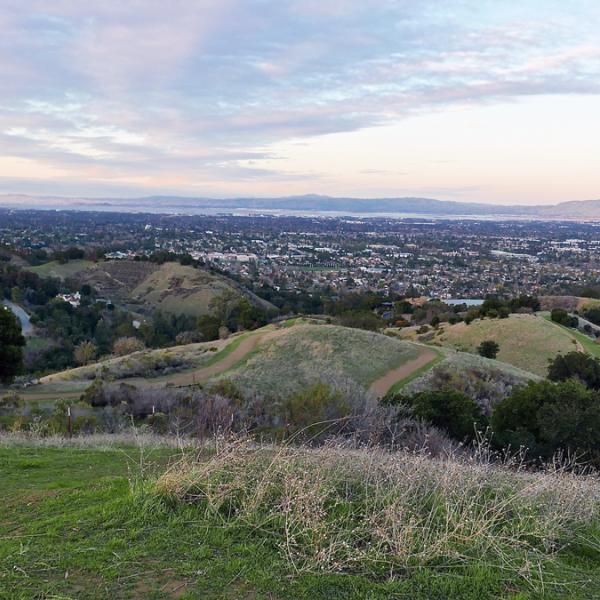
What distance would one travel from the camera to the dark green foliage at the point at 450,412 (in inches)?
593

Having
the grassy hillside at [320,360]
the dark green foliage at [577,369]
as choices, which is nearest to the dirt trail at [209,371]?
the grassy hillside at [320,360]

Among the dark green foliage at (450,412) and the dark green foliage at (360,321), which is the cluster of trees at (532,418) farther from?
the dark green foliage at (360,321)

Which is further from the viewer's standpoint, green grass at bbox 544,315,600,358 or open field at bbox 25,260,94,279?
open field at bbox 25,260,94,279

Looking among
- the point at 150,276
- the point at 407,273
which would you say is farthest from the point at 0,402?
the point at 407,273

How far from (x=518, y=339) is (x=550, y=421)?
2185cm

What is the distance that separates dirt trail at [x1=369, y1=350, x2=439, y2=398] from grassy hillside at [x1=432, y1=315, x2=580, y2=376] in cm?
854

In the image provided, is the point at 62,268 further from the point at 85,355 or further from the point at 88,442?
the point at 88,442

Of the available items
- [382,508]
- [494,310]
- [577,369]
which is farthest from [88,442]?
[494,310]

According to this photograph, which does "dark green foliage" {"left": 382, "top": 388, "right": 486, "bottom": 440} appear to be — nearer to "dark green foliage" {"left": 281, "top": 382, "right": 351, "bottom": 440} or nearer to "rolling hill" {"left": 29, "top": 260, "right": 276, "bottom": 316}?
"dark green foliage" {"left": 281, "top": 382, "right": 351, "bottom": 440}

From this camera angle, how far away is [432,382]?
2302cm

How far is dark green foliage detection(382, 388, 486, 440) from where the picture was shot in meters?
15.1

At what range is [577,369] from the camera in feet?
89.2

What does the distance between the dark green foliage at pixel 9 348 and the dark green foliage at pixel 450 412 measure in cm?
1376

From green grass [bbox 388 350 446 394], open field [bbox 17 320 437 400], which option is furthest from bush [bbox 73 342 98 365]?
green grass [bbox 388 350 446 394]
